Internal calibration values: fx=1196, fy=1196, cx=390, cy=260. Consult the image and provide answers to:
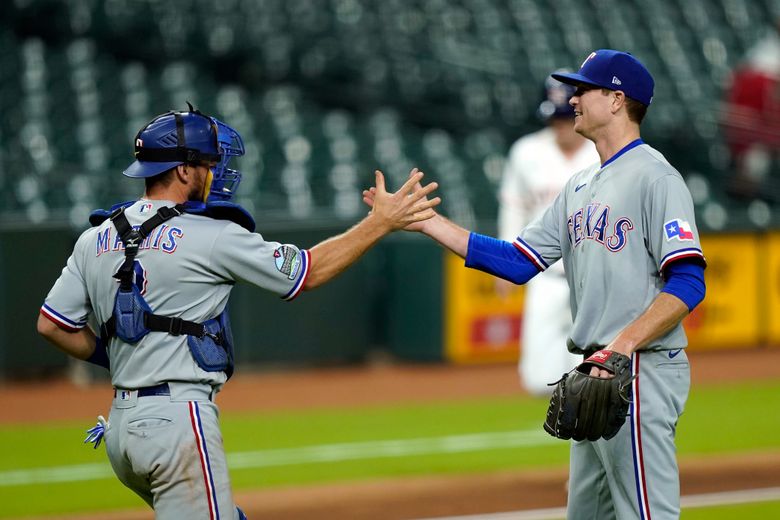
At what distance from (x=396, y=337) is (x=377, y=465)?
15.6 ft

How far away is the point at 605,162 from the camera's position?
441 cm

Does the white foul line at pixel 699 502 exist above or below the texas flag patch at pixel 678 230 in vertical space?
below

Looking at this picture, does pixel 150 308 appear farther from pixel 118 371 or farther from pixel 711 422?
pixel 711 422

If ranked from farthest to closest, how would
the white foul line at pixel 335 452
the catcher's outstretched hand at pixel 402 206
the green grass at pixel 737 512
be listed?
the white foul line at pixel 335 452
the green grass at pixel 737 512
the catcher's outstretched hand at pixel 402 206

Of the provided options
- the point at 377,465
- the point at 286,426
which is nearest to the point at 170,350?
the point at 377,465

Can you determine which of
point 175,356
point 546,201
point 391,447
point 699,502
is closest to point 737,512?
point 699,502

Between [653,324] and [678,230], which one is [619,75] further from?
[653,324]

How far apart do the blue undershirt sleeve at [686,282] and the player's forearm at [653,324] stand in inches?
1.0

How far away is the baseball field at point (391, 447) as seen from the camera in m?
7.26

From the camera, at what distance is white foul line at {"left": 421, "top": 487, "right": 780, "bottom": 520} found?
682cm

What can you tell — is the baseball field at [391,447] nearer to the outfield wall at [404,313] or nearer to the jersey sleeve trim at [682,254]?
the outfield wall at [404,313]

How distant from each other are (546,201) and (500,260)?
2940mm

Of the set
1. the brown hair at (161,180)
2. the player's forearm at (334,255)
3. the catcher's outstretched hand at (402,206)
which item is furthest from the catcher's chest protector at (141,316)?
the catcher's outstretched hand at (402,206)

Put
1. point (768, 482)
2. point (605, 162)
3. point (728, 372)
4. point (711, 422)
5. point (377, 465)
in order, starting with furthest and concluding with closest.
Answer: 1. point (728, 372)
2. point (711, 422)
3. point (377, 465)
4. point (768, 482)
5. point (605, 162)
